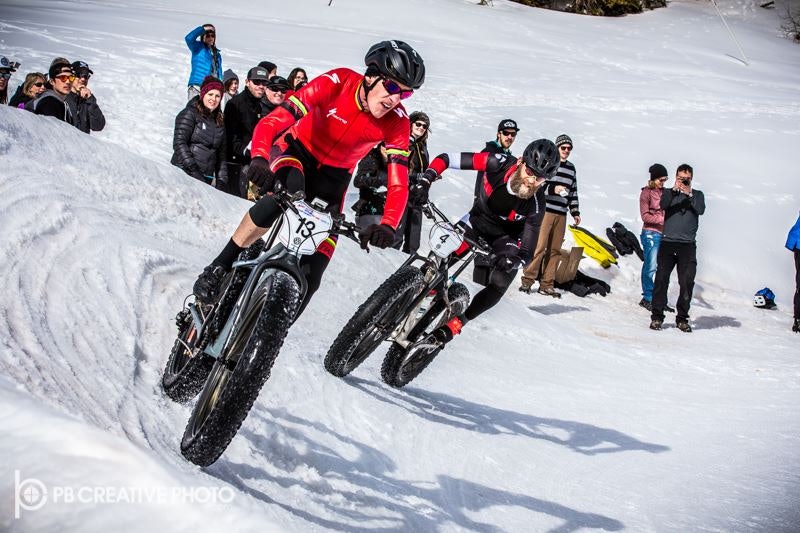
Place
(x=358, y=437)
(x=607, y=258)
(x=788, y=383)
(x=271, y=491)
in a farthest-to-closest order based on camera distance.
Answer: (x=607, y=258)
(x=788, y=383)
(x=358, y=437)
(x=271, y=491)

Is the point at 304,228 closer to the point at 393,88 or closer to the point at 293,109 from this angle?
the point at 293,109

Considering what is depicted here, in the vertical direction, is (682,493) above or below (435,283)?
below

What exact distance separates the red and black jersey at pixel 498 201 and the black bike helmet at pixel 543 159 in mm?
478

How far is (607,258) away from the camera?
558 inches

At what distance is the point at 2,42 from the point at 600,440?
55.1ft

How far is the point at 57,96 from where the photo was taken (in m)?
8.34

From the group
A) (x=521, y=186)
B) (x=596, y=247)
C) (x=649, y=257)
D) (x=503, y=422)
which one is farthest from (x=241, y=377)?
(x=596, y=247)

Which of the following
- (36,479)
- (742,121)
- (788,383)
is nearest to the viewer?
(36,479)

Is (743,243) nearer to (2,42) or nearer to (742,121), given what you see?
(742,121)

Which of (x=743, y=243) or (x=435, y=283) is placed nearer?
(x=435, y=283)

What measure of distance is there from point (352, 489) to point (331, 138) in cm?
228

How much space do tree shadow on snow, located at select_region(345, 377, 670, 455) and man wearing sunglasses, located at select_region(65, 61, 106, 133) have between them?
5530mm

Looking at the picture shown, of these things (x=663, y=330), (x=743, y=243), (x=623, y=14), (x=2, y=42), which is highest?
(x=623, y=14)

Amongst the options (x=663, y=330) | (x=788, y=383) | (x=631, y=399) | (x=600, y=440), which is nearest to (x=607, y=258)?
(x=663, y=330)
